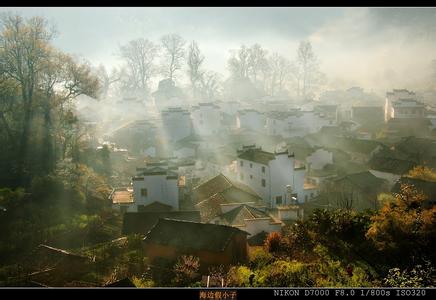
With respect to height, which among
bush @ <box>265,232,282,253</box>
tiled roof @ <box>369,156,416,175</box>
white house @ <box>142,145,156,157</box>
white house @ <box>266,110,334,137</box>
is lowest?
bush @ <box>265,232,282,253</box>

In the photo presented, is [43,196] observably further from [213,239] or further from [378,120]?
[378,120]

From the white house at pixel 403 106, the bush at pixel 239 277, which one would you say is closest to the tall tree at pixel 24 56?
the bush at pixel 239 277

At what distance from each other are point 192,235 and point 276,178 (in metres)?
6.00

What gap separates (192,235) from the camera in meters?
7.96

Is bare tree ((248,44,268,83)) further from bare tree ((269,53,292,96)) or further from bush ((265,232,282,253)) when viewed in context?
bush ((265,232,282,253))

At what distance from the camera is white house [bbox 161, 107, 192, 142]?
20.0m

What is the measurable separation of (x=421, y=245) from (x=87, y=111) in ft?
65.2

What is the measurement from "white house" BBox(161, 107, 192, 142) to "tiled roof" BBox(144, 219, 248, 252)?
38.9 feet

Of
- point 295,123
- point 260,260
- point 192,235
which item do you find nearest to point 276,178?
point 192,235

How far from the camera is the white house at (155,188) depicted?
11.3 meters

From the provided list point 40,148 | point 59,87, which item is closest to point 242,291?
point 40,148

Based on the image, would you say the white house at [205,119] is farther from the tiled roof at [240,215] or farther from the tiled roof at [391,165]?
the tiled roof at [240,215]

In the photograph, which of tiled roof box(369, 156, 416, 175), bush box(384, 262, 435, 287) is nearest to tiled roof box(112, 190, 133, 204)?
bush box(384, 262, 435, 287)

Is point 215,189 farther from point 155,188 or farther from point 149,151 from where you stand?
point 149,151
